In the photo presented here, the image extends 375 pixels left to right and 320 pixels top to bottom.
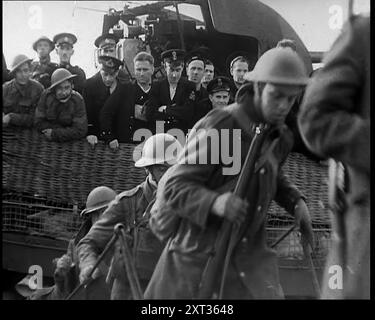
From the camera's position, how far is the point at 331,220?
14.3ft

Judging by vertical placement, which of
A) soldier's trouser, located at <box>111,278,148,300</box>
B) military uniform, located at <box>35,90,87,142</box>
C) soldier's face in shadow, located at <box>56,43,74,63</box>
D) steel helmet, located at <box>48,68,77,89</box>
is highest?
soldier's face in shadow, located at <box>56,43,74,63</box>

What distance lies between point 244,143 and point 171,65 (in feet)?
2.17

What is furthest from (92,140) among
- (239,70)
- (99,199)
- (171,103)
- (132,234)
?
(239,70)

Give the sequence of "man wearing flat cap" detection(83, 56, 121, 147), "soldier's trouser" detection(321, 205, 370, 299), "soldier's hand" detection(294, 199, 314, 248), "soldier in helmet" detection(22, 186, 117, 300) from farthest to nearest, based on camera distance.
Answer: "man wearing flat cap" detection(83, 56, 121, 147)
"soldier in helmet" detection(22, 186, 117, 300)
"soldier's hand" detection(294, 199, 314, 248)
"soldier's trouser" detection(321, 205, 370, 299)

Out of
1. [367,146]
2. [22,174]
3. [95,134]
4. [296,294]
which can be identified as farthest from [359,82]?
[22,174]

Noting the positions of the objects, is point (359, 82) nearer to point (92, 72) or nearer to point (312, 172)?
point (312, 172)

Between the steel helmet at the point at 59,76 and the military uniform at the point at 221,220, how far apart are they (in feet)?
2.47

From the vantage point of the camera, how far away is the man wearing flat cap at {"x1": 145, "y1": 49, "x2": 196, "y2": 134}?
468 centimetres

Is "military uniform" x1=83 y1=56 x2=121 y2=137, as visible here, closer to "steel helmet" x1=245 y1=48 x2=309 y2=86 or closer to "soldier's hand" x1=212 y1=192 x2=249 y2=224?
"steel helmet" x1=245 y1=48 x2=309 y2=86

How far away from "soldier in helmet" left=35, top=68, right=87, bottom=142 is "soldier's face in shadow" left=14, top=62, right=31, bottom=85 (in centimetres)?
10

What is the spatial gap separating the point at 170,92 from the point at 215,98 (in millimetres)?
222

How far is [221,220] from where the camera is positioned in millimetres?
4160

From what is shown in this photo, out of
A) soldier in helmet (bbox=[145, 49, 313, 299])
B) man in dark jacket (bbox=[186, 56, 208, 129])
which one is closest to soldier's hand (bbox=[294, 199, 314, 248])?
soldier in helmet (bbox=[145, 49, 313, 299])

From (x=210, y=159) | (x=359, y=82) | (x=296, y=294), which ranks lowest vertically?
(x=296, y=294)
